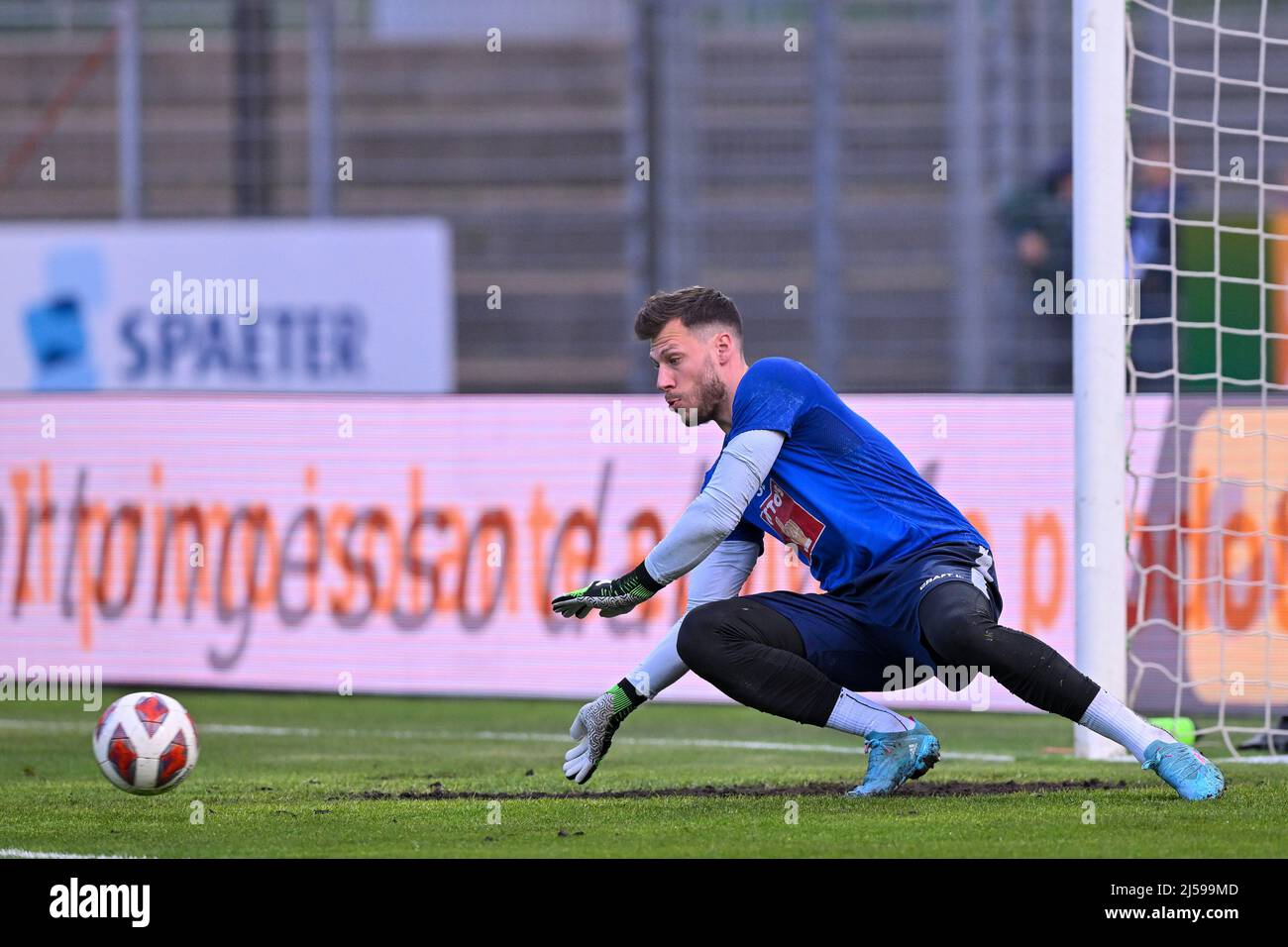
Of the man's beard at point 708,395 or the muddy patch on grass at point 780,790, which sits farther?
the muddy patch on grass at point 780,790

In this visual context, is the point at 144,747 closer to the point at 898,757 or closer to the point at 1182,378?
the point at 898,757

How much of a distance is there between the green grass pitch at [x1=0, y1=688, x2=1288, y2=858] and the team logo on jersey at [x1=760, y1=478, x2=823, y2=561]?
0.73 metres

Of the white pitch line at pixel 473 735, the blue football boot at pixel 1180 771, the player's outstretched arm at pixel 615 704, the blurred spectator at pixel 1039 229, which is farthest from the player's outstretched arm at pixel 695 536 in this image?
the blurred spectator at pixel 1039 229

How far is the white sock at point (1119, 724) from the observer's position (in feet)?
18.4

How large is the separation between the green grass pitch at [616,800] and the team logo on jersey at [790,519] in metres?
0.73

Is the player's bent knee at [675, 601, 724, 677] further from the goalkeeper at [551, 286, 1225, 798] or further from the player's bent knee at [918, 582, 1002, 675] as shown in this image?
the player's bent knee at [918, 582, 1002, 675]

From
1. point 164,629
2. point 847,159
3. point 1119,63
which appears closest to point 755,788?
point 1119,63

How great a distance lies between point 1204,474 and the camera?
9.66m

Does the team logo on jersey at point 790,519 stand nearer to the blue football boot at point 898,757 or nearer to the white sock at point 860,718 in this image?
the white sock at point 860,718

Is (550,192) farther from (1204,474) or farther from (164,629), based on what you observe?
(1204,474)

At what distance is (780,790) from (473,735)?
277 cm

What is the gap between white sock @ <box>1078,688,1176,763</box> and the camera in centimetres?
560

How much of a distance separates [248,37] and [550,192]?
213 cm

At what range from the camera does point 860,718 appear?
19.7 feet
